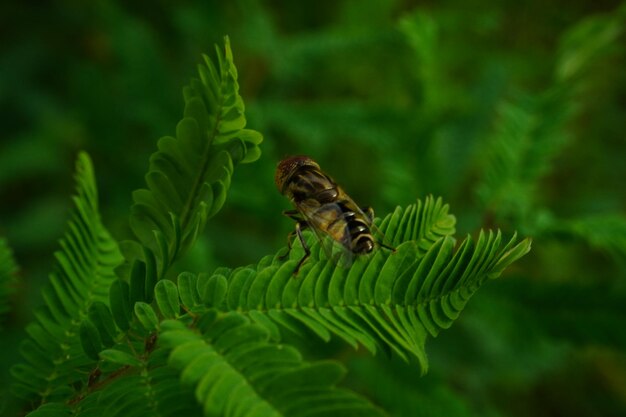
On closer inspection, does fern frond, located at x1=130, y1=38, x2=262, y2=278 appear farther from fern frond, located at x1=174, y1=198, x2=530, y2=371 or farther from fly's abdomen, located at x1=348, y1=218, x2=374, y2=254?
fly's abdomen, located at x1=348, y1=218, x2=374, y2=254

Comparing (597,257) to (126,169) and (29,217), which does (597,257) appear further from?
(29,217)

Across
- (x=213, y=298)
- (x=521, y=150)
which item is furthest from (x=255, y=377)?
(x=521, y=150)

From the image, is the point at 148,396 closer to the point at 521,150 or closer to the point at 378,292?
the point at 378,292

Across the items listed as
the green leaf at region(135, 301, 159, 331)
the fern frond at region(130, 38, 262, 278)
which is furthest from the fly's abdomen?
the green leaf at region(135, 301, 159, 331)

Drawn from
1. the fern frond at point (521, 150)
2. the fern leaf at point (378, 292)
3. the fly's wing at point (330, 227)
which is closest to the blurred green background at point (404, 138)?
the fern frond at point (521, 150)

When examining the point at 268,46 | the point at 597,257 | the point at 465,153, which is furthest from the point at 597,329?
the point at 597,257

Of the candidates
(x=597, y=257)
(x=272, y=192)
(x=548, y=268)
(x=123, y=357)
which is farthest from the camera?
(x=597, y=257)

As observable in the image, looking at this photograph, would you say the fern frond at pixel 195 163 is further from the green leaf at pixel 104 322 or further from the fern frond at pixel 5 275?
the fern frond at pixel 5 275
